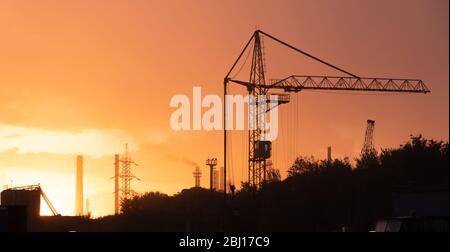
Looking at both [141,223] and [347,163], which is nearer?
[347,163]

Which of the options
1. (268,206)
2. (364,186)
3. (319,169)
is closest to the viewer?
(364,186)

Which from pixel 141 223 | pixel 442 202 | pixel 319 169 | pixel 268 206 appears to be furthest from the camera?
pixel 141 223

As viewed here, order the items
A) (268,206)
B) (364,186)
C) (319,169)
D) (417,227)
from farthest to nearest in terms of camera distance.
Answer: (319,169) < (268,206) < (364,186) < (417,227)

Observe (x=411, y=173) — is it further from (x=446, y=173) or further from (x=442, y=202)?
(x=442, y=202)

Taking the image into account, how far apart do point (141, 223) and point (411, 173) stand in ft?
196
